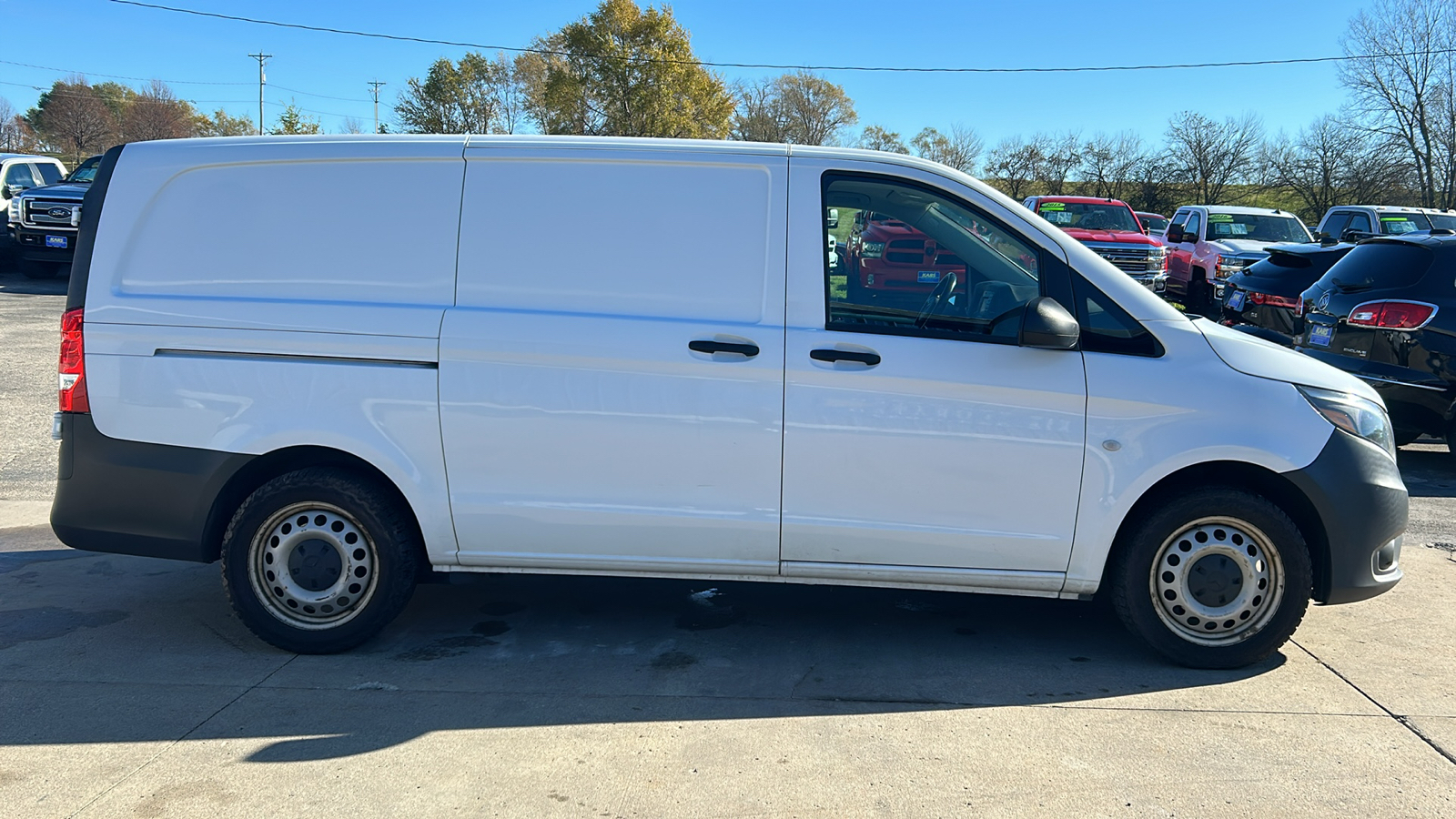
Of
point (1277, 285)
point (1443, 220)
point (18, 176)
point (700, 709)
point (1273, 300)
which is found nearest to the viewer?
point (700, 709)

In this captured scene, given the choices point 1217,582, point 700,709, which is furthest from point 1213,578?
point 700,709

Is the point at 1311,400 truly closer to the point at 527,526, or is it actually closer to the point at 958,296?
the point at 958,296

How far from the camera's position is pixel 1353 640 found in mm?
4570

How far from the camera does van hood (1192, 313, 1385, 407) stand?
13.4ft

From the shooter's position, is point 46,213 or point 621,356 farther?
point 46,213

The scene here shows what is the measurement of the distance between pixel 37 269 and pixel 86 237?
19.0 metres

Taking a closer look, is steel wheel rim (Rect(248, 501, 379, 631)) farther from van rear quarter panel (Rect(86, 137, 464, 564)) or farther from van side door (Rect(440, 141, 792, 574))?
van side door (Rect(440, 141, 792, 574))

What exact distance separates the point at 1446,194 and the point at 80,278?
140 ft

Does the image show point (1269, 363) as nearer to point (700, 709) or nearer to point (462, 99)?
point (700, 709)

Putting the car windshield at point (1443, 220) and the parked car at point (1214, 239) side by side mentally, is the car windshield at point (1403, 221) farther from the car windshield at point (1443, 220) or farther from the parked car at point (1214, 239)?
the parked car at point (1214, 239)

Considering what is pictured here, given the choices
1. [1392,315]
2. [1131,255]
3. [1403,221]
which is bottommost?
[1392,315]

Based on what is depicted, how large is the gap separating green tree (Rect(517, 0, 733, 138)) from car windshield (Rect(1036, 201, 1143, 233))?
41.1 metres

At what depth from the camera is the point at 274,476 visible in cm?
429

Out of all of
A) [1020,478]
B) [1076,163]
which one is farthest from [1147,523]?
[1076,163]
